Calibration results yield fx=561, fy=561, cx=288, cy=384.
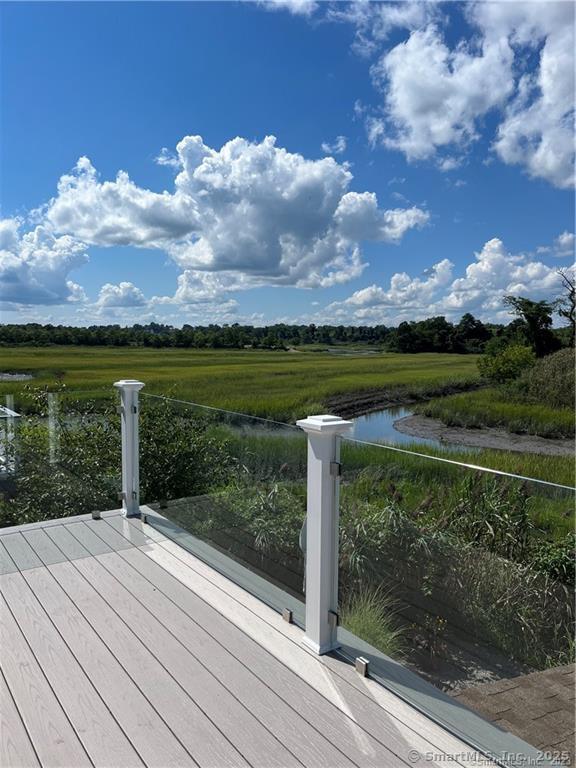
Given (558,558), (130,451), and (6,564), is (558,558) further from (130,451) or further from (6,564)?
(130,451)

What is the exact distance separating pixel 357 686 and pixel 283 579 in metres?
0.60

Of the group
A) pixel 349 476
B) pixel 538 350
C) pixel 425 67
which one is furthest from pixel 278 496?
pixel 538 350

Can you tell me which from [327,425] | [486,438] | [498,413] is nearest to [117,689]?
[327,425]

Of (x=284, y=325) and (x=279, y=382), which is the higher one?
(x=284, y=325)

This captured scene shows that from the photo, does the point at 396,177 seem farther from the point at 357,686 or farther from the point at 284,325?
the point at 357,686

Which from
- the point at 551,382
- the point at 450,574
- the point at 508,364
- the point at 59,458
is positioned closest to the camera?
the point at 450,574

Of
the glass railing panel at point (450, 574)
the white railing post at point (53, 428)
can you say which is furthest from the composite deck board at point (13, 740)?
the white railing post at point (53, 428)

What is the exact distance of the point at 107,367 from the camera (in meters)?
17.5

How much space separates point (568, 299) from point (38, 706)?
2641cm

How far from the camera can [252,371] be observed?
20656 mm

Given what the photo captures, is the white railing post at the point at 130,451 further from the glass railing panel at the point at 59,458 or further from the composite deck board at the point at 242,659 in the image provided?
the composite deck board at the point at 242,659

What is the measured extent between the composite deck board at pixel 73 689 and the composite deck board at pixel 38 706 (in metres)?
0.02

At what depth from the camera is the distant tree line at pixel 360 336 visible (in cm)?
1939

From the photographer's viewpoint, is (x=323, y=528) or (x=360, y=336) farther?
(x=360, y=336)
